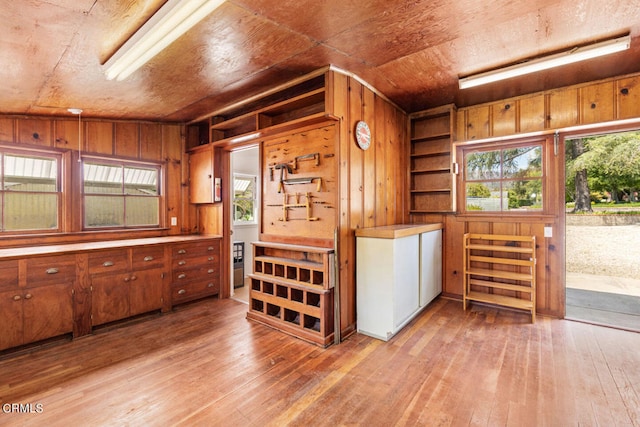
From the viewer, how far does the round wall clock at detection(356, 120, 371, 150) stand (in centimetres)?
300

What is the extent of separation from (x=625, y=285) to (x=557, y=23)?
465 centimetres

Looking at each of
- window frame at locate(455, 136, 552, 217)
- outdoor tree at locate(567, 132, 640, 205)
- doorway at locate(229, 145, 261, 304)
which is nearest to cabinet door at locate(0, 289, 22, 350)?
doorway at locate(229, 145, 261, 304)

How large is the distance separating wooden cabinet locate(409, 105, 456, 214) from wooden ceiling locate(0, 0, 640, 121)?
2.76ft

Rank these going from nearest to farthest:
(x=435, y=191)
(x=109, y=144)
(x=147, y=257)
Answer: (x=147, y=257) → (x=109, y=144) → (x=435, y=191)

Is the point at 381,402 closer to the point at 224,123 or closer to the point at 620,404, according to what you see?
the point at 620,404

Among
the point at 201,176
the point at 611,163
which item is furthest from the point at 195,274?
the point at 611,163

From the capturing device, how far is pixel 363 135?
10.1 ft

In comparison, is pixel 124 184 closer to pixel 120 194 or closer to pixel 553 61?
pixel 120 194

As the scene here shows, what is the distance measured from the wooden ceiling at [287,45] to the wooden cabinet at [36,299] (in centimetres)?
157

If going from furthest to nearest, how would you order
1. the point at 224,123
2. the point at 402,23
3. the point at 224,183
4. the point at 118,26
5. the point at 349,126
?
1. the point at 224,183
2. the point at 224,123
3. the point at 349,126
4. the point at 402,23
5. the point at 118,26

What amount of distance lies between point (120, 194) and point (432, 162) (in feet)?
14.3

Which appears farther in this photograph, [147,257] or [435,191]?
[435,191]

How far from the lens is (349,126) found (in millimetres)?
2900

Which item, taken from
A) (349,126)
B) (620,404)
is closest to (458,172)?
(349,126)
